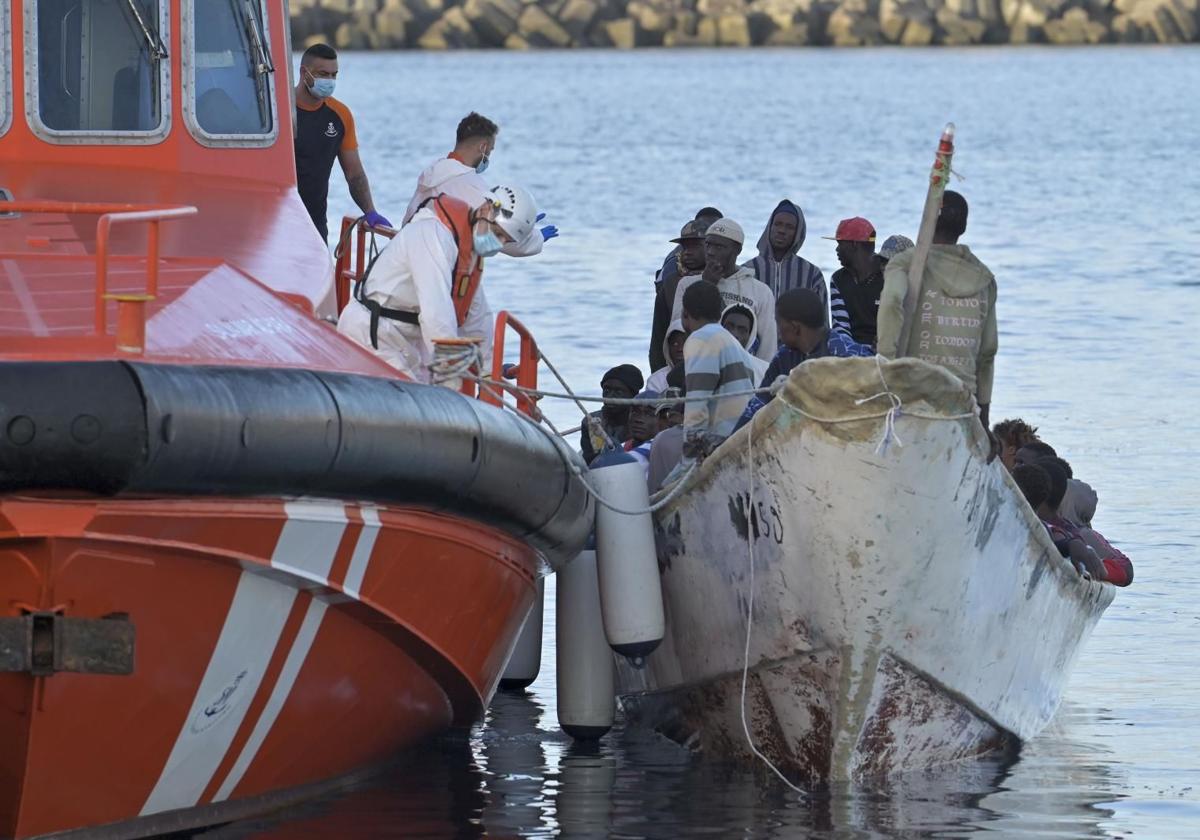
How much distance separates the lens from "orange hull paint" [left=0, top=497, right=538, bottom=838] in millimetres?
6375

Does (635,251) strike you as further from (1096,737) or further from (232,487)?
(232,487)

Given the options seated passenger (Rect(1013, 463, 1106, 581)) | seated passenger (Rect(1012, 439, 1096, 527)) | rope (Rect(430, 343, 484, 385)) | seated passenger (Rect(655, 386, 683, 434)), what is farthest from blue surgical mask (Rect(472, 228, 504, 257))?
seated passenger (Rect(1012, 439, 1096, 527))

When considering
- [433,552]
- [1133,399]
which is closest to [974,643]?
[433,552]

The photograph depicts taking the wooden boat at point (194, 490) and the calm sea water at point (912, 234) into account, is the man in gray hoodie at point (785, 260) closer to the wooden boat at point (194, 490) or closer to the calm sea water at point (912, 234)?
the calm sea water at point (912, 234)

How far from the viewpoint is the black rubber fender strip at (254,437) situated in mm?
6094

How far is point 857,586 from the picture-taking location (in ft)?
25.4

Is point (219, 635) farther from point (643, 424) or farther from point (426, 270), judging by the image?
point (643, 424)

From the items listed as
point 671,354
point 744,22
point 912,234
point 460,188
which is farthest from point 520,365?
point 744,22

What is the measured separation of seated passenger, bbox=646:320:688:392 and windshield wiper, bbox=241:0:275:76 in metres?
2.04

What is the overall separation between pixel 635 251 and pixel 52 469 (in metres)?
22.6

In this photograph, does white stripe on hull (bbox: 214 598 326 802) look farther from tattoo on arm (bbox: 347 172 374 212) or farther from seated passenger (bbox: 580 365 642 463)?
tattoo on arm (bbox: 347 172 374 212)

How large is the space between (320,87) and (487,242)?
3.03 metres

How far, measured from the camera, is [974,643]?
26.8ft

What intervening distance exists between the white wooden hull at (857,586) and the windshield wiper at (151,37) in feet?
7.14
